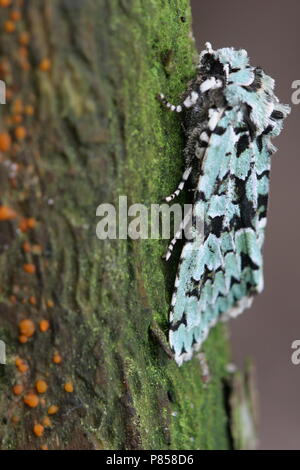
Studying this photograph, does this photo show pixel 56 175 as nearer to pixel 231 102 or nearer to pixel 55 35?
pixel 55 35

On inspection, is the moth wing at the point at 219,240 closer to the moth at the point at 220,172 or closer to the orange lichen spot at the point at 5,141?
the moth at the point at 220,172

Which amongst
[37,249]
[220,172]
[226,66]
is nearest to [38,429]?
[37,249]

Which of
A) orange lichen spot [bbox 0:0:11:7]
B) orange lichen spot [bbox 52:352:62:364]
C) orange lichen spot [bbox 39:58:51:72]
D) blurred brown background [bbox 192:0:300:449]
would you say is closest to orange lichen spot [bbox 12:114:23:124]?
orange lichen spot [bbox 39:58:51:72]

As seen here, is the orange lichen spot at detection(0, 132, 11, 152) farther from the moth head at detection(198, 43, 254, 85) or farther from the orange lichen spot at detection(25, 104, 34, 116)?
the moth head at detection(198, 43, 254, 85)

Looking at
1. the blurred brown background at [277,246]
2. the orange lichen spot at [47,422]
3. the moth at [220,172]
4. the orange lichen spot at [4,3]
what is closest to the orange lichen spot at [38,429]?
the orange lichen spot at [47,422]

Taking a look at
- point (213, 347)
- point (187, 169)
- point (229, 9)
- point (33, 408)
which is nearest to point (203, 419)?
point (213, 347)

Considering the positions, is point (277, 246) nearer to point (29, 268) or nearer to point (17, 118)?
point (29, 268)
